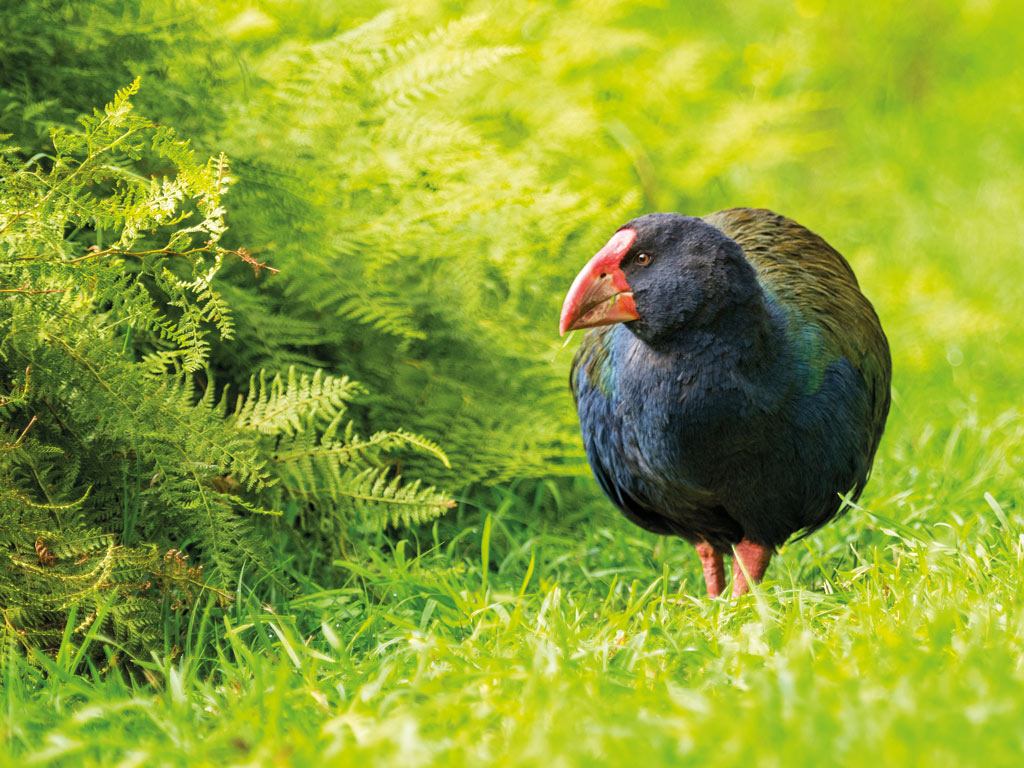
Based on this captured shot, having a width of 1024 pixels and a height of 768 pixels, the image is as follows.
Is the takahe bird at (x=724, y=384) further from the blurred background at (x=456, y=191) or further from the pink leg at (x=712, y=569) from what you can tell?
the blurred background at (x=456, y=191)

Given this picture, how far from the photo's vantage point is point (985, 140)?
723 centimetres

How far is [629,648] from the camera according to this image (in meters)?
2.33

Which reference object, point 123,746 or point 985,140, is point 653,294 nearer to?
point 123,746

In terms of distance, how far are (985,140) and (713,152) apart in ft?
10.2

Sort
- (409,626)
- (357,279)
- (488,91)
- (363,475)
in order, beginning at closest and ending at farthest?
1. (409,626)
2. (363,475)
3. (357,279)
4. (488,91)

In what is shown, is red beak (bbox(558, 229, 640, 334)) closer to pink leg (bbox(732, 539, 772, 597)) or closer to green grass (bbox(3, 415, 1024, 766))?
green grass (bbox(3, 415, 1024, 766))

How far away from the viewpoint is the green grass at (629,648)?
1.77 meters

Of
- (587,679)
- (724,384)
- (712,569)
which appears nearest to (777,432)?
(724,384)

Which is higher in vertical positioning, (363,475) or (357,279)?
(357,279)

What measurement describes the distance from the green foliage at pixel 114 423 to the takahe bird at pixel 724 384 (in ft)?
1.91

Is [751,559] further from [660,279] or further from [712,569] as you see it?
[660,279]

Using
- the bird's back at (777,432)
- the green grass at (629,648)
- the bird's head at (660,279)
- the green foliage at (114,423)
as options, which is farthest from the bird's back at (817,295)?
the green foliage at (114,423)

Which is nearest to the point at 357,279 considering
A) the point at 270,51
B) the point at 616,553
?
the point at 270,51

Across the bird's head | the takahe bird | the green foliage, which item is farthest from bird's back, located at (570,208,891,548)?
the green foliage
